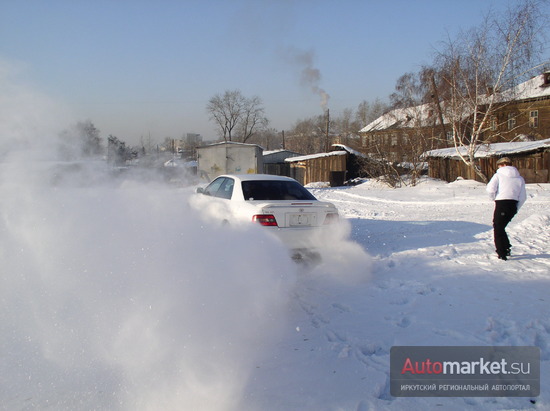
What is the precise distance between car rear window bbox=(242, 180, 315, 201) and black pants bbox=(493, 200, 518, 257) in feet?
9.44

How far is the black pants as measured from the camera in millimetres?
5785

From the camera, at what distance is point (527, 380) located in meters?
2.77

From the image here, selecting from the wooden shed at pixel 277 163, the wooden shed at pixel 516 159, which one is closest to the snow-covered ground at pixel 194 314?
the wooden shed at pixel 516 159

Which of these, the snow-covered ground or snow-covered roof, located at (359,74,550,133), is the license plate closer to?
the snow-covered ground

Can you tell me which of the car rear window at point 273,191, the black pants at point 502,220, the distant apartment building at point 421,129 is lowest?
the black pants at point 502,220

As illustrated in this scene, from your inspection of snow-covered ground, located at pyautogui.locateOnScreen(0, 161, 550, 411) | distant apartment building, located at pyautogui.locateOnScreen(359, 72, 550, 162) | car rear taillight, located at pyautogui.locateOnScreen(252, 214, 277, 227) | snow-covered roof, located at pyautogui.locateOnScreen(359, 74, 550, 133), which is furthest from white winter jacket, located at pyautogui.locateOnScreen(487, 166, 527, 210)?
snow-covered roof, located at pyautogui.locateOnScreen(359, 74, 550, 133)

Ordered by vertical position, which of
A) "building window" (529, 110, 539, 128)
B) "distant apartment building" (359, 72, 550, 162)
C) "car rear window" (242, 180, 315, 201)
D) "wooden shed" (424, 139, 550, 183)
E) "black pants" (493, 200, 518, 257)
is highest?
"building window" (529, 110, 539, 128)

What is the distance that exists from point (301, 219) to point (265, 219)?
568mm

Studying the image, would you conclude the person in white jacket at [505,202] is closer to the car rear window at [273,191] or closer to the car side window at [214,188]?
the car rear window at [273,191]

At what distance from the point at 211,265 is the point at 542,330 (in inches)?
124

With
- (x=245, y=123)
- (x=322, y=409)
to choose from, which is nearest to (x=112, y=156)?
(x=322, y=409)

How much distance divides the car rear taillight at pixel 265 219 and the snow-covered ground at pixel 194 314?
0.80ft

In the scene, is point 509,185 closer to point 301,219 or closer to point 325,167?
point 301,219

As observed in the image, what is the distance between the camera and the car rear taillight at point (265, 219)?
5.52 meters
